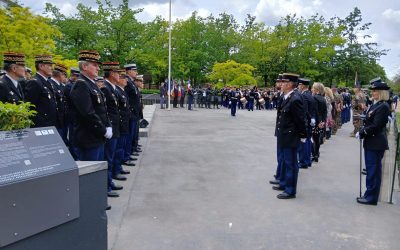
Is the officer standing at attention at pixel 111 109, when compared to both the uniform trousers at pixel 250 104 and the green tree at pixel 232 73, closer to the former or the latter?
the uniform trousers at pixel 250 104

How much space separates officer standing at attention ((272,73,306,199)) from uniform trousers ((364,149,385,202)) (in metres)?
1.06

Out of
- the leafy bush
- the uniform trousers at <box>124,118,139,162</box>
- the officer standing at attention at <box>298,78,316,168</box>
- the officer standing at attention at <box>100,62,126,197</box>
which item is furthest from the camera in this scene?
the uniform trousers at <box>124,118,139,162</box>

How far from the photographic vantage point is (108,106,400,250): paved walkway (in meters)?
4.63

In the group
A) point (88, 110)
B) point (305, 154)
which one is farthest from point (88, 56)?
point (305, 154)

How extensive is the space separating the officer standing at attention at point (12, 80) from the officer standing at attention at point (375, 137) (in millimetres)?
5238

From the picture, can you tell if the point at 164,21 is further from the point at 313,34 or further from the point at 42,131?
the point at 42,131

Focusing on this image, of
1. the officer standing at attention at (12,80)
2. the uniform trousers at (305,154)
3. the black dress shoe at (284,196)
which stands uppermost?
the officer standing at attention at (12,80)

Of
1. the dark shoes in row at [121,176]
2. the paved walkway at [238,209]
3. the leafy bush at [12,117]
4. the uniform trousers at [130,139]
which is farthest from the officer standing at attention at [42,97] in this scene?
the leafy bush at [12,117]

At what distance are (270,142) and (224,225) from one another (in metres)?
7.86

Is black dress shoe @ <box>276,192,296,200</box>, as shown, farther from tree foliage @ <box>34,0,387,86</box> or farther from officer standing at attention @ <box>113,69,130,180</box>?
tree foliage @ <box>34,0,387,86</box>

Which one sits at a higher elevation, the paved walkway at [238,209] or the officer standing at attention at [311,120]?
the officer standing at attention at [311,120]

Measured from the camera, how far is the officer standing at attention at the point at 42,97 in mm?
6637

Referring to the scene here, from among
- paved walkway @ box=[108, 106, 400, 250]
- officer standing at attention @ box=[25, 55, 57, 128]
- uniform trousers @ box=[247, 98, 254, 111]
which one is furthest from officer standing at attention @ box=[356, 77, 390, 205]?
uniform trousers @ box=[247, 98, 254, 111]

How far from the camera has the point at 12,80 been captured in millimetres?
6023
